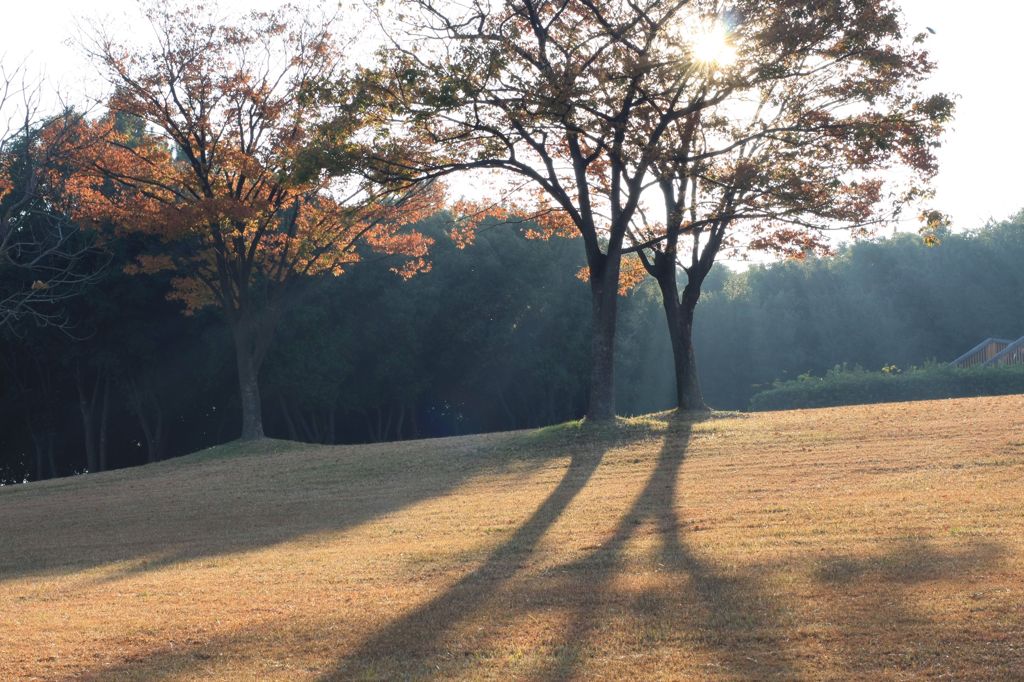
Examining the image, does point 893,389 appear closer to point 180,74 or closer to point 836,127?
point 836,127

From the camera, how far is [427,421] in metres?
49.5

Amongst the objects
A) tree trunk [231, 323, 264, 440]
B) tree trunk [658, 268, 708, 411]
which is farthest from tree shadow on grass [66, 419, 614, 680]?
tree trunk [231, 323, 264, 440]

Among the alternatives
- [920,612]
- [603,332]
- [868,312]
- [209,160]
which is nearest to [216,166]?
[209,160]

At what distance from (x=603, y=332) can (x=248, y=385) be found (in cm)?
1183

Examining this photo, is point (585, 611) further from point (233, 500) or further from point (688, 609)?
point (233, 500)

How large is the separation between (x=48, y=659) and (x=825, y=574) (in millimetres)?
5807

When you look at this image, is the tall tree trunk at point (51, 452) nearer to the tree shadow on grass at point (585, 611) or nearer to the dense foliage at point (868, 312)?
the tree shadow on grass at point (585, 611)

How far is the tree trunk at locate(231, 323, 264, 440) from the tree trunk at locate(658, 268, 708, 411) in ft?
37.5

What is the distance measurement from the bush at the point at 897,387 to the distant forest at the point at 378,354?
1163 cm

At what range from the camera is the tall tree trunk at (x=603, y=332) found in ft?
67.5

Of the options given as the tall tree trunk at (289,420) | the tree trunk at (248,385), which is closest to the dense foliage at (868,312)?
the tall tree trunk at (289,420)

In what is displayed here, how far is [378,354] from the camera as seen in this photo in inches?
1639

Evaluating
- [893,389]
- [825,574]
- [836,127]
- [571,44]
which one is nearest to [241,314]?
[571,44]

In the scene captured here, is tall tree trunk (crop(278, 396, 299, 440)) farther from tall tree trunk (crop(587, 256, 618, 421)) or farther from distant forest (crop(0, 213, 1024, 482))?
tall tree trunk (crop(587, 256, 618, 421))
